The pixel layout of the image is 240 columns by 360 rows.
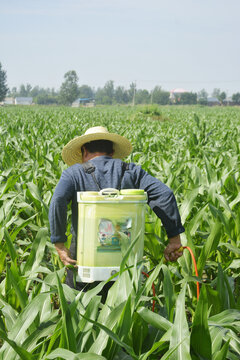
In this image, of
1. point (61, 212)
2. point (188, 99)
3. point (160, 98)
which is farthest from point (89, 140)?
point (160, 98)

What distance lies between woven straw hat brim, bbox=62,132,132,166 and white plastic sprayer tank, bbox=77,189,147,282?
0.43 m

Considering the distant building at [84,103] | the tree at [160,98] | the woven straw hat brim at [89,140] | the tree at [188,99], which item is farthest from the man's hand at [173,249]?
the tree at [160,98]

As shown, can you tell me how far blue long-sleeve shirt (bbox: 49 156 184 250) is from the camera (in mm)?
1987

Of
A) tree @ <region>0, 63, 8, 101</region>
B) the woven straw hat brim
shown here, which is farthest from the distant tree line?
the woven straw hat brim

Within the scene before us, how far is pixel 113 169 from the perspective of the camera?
80.4 inches

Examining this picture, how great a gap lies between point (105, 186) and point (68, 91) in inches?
4324

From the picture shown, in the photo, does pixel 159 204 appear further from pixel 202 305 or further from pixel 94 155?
pixel 202 305

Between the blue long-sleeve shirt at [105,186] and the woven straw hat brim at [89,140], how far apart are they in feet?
0.43

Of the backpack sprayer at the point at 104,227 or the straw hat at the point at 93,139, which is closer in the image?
the backpack sprayer at the point at 104,227

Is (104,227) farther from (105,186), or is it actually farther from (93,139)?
(93,139)

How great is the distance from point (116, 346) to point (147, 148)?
5.71 meters

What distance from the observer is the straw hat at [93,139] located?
2146 mm

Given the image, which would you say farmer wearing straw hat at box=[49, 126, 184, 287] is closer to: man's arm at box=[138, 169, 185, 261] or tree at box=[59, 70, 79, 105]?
man's arm at box=[138, 169, 185, 261]

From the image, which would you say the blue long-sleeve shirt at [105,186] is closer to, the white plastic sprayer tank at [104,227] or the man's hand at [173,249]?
the man's hand at [173,249]
